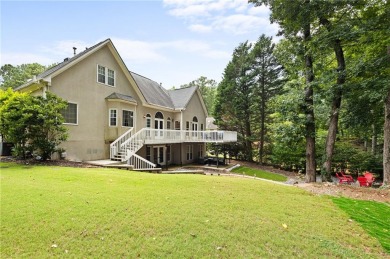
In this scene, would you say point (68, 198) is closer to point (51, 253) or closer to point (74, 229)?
point (74, 229)

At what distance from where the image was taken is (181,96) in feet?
79.6

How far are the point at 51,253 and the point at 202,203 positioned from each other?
3.14 meters

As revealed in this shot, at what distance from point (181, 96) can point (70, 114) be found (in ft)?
43.1

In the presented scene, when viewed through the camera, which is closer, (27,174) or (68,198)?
(68,198)

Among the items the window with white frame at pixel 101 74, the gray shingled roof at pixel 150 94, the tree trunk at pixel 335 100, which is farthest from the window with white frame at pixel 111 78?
the tree trunk at pixel 335 100

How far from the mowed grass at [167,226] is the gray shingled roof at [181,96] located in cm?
1715

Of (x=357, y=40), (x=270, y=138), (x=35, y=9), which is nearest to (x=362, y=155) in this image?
(x=270, y=138)

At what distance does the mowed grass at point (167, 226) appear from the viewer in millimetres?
3342

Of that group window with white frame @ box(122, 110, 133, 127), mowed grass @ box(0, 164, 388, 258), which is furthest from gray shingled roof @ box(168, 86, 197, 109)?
mowed grass @ box(0, 164, 388, 258)

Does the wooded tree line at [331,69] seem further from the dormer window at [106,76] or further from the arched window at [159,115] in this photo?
the arched window at [159,115]

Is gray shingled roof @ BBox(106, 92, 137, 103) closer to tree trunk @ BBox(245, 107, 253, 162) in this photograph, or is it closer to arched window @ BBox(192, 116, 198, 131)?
arched window @ BBox(192, 116, 198, 131)

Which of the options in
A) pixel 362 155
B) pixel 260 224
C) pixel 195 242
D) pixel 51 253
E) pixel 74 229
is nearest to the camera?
pixel 51 253

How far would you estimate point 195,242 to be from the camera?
355 centimetres

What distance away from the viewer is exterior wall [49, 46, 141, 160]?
12727 mm
